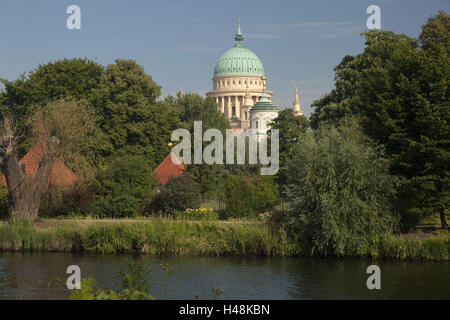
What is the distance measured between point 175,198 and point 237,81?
133 m

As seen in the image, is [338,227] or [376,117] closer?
[338,227]

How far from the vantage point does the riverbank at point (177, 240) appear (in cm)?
2789

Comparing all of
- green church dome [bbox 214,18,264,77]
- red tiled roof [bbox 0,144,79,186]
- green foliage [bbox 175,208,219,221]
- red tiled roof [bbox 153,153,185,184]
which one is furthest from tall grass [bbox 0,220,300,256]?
green church dome [bbox 214,18,264,77]

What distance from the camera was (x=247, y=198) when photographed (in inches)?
1394

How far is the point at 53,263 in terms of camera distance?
84.8 ft

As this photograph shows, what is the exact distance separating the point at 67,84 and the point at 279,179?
2067 cm

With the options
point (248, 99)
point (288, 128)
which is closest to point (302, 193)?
point (288, 128)

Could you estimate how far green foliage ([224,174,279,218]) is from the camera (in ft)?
116

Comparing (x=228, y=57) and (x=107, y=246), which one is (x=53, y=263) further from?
(x=228, y=57)

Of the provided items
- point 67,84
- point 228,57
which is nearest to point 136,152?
point 67,84

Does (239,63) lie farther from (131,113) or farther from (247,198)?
(247,198)

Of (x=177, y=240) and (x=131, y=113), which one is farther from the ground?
(x=131, y=113)
